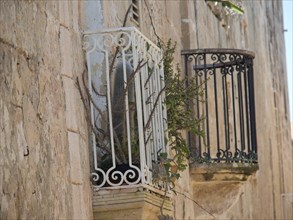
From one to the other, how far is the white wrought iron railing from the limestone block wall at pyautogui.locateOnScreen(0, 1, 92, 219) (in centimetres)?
20

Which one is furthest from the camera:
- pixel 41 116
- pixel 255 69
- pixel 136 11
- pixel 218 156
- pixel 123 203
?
pixel 255 69

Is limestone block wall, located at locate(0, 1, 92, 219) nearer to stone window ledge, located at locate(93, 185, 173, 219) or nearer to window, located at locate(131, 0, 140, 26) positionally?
stone window ledge, located at locate(93, 185, 173, 219)

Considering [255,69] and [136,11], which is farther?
[255,69]

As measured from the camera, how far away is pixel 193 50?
10.1 metres

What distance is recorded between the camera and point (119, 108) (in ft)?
23.1

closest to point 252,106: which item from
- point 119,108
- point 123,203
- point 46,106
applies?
point 119,108

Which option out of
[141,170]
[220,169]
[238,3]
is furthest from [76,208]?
[238,3]

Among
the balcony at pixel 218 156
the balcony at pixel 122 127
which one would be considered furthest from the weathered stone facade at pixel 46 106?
the balcony at pixel 218 156

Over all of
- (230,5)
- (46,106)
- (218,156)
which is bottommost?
(218,156)

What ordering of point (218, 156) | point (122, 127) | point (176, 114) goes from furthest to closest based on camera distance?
1. point (218, 156)
2. point (176, 114)
3. point (122, 127)

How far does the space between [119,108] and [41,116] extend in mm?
1235

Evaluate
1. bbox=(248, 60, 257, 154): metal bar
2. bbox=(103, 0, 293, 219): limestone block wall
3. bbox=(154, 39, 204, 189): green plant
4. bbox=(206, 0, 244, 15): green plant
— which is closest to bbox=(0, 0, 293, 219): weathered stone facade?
bbox=(103, 0, 293, 219): limestone block wall

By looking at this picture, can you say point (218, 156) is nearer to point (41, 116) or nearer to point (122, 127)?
point (122, 127)

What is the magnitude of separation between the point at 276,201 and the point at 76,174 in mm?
11444
